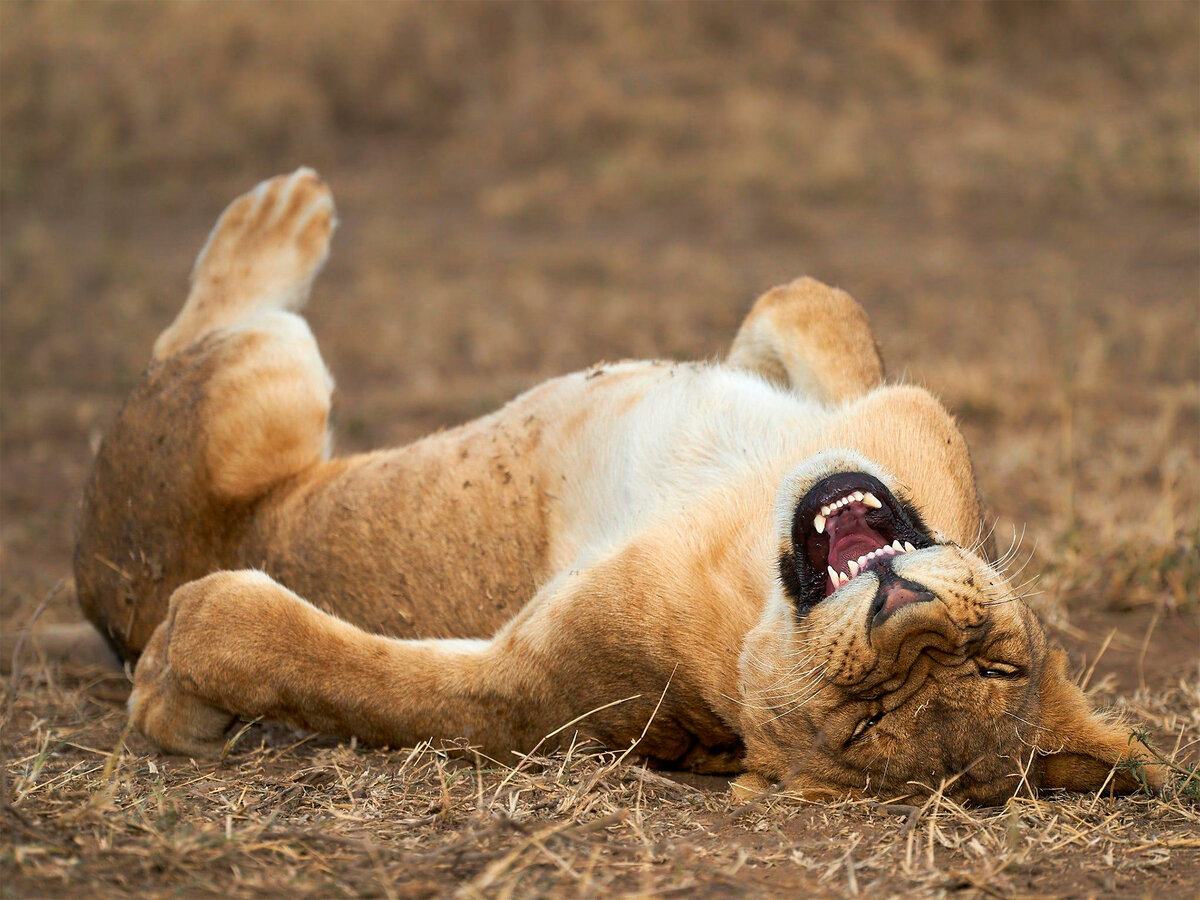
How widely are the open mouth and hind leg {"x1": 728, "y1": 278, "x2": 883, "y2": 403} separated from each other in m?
0.68

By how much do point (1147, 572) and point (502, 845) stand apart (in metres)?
2.78

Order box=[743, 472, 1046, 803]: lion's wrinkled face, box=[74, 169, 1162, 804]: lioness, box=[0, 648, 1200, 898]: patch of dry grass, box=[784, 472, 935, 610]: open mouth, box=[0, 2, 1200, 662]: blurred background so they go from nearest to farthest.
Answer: box=[0, 648, 1200, 898]: patch of dry grass → box=[743, 472, 1046, 803]: lion's wrinkled face → box=[74, 169, 1162, 804]: lioness → box=[784, 472, 935, 610]: open mouth → box=[0, 2, 1200, 662]: blurred background

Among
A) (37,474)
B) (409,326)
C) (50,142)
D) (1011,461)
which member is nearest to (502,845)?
(1011,461)

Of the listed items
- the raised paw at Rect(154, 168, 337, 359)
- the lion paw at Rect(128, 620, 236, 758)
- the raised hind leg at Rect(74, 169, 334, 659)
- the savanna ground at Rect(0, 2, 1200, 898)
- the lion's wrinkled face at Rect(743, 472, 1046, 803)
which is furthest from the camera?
the raised paw at Rect(154, 168, 337, 359)

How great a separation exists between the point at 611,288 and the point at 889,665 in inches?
261

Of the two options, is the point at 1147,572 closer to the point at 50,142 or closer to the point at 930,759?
the point at 930,759

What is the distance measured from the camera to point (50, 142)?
11.9m

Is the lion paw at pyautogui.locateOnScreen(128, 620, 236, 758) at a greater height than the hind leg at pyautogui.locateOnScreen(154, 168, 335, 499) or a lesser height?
lesser

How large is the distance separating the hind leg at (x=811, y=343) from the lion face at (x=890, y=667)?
76 centimetres

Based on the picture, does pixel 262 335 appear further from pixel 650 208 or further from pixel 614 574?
pixel 650 208

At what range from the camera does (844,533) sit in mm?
2953

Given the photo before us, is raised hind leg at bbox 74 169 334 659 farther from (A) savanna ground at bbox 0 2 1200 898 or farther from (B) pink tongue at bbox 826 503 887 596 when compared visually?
(B) pink tongue at bbox 826 503 887 596

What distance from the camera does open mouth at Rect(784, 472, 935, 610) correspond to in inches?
112

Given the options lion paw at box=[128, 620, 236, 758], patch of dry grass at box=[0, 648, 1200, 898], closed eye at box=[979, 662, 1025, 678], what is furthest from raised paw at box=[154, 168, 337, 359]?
closed eye at box=[979, 662, 1025, 678]
